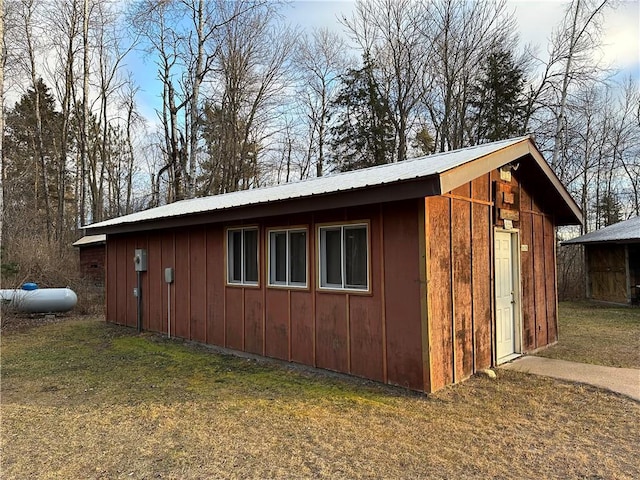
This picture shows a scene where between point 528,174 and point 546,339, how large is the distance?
2.89 m

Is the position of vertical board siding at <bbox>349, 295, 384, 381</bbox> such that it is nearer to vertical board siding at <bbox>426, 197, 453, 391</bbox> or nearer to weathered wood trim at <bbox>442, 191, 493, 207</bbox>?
vertical board siding at <bbox>426, 197, 453, 391</bbox>

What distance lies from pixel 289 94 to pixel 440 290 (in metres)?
17.0

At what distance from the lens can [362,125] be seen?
1877 centimetres

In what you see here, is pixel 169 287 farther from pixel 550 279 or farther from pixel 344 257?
pixel 550 279

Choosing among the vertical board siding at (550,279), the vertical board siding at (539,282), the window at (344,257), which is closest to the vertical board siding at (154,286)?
the window at (344,257)

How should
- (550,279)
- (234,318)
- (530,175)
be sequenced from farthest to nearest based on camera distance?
(550,279) < (234,318) < (530,175)

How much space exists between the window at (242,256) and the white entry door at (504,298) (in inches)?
145

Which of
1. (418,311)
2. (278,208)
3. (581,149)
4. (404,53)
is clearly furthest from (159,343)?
(581,149)

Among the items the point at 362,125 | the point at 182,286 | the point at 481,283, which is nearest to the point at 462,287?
the point at 481,283

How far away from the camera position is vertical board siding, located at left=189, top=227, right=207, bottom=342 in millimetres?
7832

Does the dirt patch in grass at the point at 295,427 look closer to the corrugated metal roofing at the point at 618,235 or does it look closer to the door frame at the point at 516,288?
the door frame at the point at 516,288

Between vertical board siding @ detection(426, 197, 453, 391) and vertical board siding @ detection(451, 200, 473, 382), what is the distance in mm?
133

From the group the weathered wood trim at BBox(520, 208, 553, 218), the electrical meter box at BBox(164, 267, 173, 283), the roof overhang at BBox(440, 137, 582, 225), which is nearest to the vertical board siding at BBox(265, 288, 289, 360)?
the electrical meter box at BBox(164, 267, 173, 283)

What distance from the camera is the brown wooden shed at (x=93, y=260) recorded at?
15.7m
